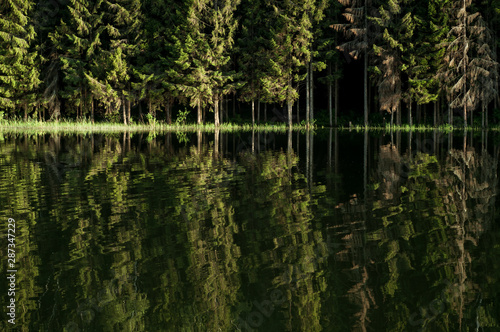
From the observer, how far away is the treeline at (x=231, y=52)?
41.9 meters

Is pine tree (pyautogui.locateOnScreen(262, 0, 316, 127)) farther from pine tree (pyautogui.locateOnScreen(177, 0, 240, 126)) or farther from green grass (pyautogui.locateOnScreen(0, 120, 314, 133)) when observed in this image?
pine tree (pyautogui.locateOnScreen(177, 0, 240, 126))

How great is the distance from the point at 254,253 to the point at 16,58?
1732 inches

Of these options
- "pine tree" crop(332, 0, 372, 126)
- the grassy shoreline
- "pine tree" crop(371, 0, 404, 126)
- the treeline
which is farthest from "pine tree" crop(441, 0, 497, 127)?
"pine tree" crop(332, 0, 372, 126)

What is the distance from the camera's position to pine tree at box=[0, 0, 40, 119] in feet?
142

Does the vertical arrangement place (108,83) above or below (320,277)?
above

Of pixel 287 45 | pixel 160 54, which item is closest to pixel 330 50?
pixel 287 45

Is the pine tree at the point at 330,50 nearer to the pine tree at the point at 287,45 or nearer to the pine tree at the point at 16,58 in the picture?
the pine tree at the point at 287,45

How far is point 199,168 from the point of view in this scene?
15.4m

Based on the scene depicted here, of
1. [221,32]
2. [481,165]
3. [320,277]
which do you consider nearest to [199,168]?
[481,165]

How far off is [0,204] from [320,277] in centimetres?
683

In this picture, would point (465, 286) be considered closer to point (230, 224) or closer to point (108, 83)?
point (230, 224)

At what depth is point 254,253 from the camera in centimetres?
635

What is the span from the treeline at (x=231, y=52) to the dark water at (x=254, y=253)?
3221 centimetres

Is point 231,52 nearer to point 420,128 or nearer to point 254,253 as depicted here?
point 420,128
